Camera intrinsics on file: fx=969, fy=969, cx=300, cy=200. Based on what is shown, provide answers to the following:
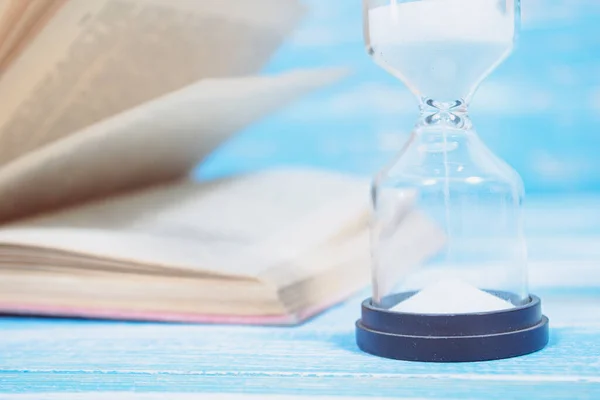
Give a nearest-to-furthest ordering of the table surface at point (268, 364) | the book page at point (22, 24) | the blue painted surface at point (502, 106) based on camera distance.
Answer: the table surface at point (268, 364) < the book page at point (22, 24) < the blue painted surface at point (502, 106)

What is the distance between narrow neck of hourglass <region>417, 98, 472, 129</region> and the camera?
566 millimetres

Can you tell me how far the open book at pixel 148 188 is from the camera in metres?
0.68

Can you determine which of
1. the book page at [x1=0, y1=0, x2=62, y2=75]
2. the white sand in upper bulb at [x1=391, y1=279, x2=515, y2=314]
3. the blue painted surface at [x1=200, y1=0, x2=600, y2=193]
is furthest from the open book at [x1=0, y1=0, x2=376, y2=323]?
the blue painted surface at [x1=200, y1=0, x2=600, y2=193]

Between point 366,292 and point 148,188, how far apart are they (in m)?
0.34

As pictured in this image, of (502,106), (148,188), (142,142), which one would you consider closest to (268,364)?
(142,142)

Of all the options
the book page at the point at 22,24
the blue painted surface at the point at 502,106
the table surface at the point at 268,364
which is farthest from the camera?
the blue painted surface at the point at 502,106

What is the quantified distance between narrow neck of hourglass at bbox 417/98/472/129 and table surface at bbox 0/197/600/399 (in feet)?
0.46

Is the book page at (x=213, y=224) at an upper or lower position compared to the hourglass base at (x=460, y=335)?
upper

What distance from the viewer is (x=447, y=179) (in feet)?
1.95

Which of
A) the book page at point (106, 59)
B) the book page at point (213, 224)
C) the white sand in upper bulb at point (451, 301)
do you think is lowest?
the white sand in upper bulb at point (451, 301)

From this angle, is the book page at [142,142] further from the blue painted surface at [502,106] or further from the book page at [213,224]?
the blue painted surface at [502,106]

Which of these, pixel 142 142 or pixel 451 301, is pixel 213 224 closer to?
pixel 142 142

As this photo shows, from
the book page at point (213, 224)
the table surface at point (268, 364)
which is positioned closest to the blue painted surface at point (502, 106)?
the book page at point (213, 224)

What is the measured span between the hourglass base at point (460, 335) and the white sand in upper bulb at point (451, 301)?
12 millimetres
